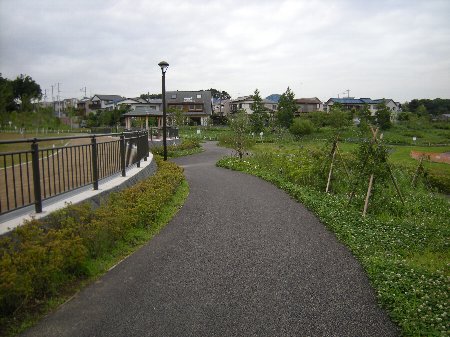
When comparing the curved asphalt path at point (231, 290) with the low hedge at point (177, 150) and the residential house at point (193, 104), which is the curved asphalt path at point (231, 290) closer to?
the low hedge at point (177, 150)

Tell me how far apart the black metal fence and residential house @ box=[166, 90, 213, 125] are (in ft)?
182

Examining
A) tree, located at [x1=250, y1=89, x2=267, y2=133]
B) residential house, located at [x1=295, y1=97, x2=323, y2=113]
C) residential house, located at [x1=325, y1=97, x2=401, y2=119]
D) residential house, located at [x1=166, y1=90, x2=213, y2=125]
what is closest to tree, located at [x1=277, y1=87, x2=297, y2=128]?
tree, located at [x1=250, y1=89, x2=267, y2=133]

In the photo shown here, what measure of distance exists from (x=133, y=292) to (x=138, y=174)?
5893 millimetres

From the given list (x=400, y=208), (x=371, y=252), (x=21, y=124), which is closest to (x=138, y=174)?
(x=371, y=252)

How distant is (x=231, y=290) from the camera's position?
14.8ft

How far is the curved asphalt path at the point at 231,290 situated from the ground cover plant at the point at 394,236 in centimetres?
28

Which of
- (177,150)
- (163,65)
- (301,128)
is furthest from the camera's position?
(301,128)

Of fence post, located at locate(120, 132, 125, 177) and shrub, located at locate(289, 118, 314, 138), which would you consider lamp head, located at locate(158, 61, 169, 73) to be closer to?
fence post, located at locate(120, 132, 125, 177)

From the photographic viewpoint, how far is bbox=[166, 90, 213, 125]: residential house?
66500 mm

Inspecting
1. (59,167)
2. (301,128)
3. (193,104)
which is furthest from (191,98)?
(59,167)

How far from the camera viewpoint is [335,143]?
11.1 metres

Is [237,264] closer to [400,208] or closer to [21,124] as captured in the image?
[400,208]

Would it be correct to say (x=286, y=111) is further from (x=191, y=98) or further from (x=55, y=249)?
(x=55, y=249)

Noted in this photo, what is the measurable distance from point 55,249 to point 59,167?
3.33 meters
